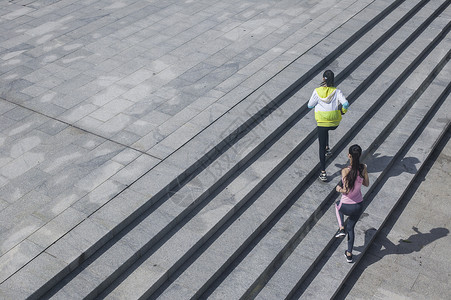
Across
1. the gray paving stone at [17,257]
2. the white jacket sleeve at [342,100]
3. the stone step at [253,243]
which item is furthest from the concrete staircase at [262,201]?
the white jacket sleeve at [342,100]

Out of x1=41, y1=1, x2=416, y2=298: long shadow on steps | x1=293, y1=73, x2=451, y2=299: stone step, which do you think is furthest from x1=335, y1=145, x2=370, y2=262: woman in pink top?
x1=41, y1=1, x2=416, y2=298: long shadow on steps

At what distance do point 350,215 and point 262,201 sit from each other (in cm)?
147

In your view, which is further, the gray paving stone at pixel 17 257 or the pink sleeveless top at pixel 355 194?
the pink sleeveless top at pixel 355 194

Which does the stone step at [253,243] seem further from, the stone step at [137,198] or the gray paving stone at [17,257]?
the gray paving stone at [17,257]

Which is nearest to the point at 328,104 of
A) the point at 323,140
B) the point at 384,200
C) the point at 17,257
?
the point at 323,140

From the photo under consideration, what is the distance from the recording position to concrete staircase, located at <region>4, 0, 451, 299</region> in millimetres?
7152

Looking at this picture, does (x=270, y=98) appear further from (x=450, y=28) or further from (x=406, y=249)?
(x=450, y=28)

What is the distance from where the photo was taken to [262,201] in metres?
8.50

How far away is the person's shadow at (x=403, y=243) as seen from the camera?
8516 millimetres

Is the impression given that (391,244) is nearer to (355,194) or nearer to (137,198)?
(355,194)

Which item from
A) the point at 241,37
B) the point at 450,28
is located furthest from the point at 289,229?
the point at 450,28

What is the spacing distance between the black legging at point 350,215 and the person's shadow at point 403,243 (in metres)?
0.54

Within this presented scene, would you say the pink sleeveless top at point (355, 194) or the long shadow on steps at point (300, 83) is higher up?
the pink sleeveless top at point (355, 194)

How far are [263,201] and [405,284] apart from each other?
242 centimetres
